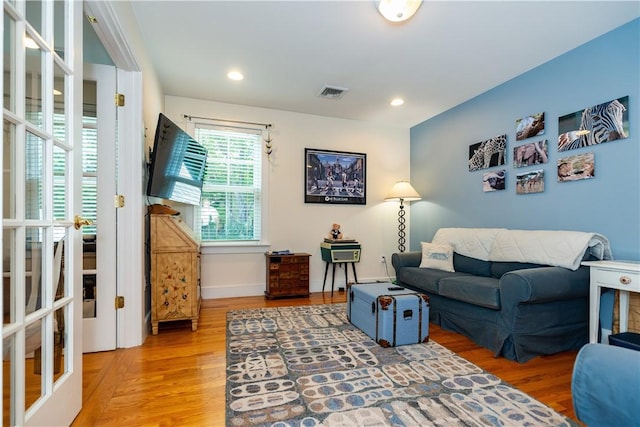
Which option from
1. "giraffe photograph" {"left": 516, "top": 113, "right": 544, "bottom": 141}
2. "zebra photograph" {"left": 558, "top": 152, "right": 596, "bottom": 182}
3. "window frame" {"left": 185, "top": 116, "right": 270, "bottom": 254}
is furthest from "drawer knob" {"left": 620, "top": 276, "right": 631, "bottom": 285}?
"window frame" {"left": 185, "top": 116, "right": 270, "bottom": 254}

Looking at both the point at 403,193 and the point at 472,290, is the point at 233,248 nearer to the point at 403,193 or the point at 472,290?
the point at 403,193

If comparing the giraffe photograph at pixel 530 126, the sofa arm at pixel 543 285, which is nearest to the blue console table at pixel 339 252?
the sofa arm at pixel 543 285

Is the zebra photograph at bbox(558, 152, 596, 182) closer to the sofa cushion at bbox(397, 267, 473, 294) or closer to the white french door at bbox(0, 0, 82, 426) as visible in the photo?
the sofa cushion at bbox(397, 267, 473, 294)

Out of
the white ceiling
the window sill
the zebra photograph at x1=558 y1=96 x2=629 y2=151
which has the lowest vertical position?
the window sill

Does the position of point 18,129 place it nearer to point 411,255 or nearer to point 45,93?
point 45,93

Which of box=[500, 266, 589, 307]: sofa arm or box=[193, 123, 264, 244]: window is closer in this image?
box=[500, 266, 589, 307]: sofa arm

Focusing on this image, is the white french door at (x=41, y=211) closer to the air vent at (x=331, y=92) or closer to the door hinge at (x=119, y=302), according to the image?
the door hinge at (x=119, y=302)

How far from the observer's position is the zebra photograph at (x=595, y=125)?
2281 mm

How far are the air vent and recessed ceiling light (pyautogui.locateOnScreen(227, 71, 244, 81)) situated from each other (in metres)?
0.89

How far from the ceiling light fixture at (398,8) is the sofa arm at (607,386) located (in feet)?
6.76

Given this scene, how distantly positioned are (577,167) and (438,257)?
143 cm

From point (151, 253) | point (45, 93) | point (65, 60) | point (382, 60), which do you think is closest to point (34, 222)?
point (45, 93)

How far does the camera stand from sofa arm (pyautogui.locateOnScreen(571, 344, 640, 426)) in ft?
2.30

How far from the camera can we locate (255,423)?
1.42 m
